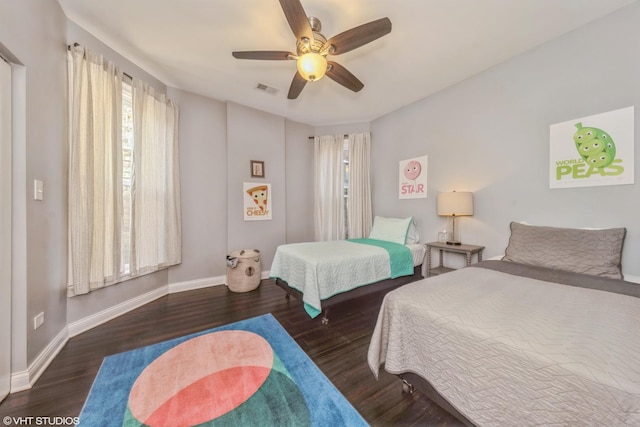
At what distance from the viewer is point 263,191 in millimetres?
3865

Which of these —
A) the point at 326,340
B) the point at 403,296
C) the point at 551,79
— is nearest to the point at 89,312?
the point at 326,340

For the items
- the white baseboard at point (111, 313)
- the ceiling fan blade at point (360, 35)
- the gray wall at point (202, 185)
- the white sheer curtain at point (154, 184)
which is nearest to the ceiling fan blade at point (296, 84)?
the ceiling fan blade at point (360, 35)

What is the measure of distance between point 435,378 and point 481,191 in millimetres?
2393

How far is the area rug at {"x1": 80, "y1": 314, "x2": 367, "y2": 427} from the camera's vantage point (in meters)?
1.27

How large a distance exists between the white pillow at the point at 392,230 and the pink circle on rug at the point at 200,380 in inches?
84.9

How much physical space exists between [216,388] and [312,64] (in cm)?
242

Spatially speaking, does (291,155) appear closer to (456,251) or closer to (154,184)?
(154,184)

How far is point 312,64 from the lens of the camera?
1.83m

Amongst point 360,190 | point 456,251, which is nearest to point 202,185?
point 360,190

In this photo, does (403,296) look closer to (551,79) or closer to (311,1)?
(311,1)

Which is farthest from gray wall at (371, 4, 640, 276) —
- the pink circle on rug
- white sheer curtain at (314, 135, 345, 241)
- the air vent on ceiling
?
the pink circle on rug

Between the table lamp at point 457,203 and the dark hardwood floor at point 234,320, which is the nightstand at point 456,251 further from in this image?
the dark hardwood floor at point 234,320

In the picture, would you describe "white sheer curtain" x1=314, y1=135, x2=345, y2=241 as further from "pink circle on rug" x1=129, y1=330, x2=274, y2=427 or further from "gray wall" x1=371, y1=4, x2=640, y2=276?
"pink circle on rug" x1=129, y1=330, x2=274, y2=427

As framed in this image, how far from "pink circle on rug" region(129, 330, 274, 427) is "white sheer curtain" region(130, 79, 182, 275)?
55.8 inches
